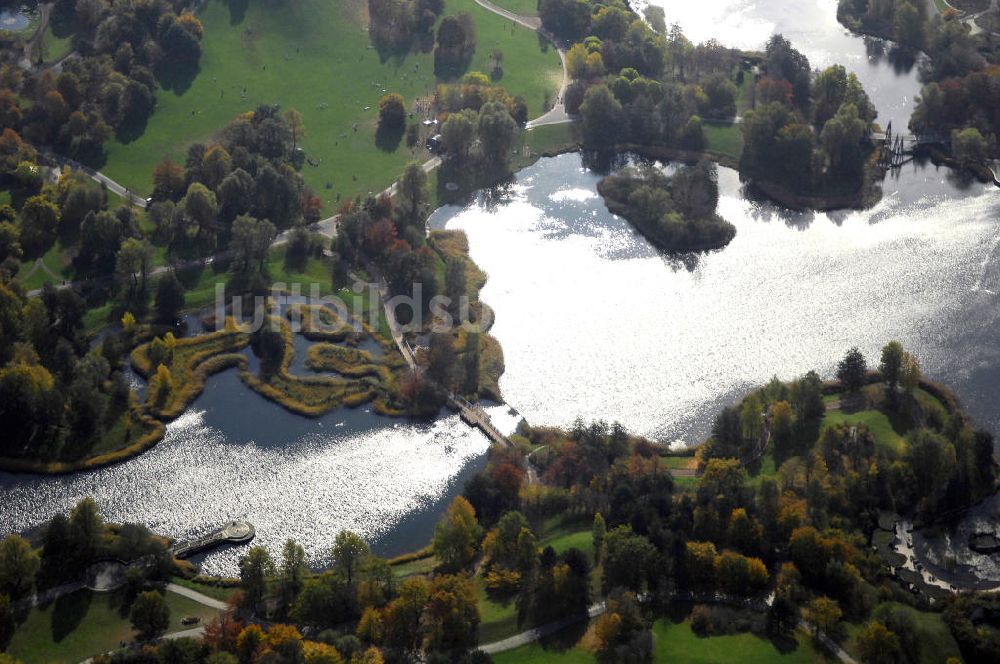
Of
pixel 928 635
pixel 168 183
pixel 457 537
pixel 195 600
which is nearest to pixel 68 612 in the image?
pixel 195 600

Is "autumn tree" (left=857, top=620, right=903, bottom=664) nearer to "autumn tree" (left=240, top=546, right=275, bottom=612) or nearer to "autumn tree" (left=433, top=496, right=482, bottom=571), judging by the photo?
"autumn tree" (left=433, top=496, right=482, bottom=571)

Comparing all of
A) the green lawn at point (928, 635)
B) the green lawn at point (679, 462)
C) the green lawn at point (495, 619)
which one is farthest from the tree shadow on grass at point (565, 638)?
the green lawn at point (679, 462)

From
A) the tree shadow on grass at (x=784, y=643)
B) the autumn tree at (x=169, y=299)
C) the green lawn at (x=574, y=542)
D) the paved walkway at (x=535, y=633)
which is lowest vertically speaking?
the paved walkway at (x=535, y=633)

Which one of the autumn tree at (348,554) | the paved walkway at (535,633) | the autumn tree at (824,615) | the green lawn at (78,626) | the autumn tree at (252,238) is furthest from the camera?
the autumn tree at (252,238)

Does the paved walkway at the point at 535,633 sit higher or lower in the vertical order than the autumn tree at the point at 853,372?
lower

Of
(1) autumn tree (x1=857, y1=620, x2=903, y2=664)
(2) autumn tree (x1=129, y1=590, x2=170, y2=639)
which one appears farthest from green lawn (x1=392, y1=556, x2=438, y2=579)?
(1) autumn tree (x1=857, y1=620, x2=903, y2=664)

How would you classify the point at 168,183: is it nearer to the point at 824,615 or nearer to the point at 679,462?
the point at 679,462

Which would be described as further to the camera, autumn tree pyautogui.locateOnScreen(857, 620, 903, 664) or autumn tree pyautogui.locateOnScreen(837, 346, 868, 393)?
autumn tree pyautogui.locateOnScreen(837, 346, 868, 393)

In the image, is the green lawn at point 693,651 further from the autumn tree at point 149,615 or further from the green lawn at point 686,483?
the autumn tree at point 149,615
